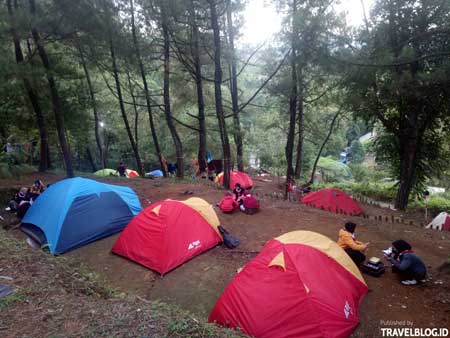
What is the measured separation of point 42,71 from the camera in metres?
8.09

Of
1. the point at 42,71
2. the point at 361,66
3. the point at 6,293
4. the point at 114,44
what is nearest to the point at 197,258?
the point at 6,293

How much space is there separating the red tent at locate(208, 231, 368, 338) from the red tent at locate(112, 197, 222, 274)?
169 cm

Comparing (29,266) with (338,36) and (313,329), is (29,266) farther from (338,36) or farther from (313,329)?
(338,36)

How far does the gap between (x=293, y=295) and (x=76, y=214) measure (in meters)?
4.77

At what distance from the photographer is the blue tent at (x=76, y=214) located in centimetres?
584

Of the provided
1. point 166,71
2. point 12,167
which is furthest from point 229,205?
point 12,167

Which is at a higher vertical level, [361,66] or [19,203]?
[361,66]

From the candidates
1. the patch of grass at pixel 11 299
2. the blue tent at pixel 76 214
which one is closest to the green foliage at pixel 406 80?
the blue tent at pixel 76 214

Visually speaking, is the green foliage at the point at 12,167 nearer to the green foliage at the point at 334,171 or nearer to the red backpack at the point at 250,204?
the red backpack at the point at 250,204

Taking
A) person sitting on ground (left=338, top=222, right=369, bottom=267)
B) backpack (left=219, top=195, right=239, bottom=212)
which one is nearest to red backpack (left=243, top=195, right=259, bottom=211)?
backpack (left=219, top=195, right=239, bottom=212)

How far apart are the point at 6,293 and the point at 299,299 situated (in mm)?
2827

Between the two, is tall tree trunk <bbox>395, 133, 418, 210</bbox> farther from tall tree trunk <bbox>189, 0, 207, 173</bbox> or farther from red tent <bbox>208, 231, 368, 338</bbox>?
tall tree trunk <bbox>189, 0, 207, 173</bbox>

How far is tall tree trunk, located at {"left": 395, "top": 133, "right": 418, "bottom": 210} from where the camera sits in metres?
9.02

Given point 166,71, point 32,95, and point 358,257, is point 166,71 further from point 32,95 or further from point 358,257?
point 358,257
